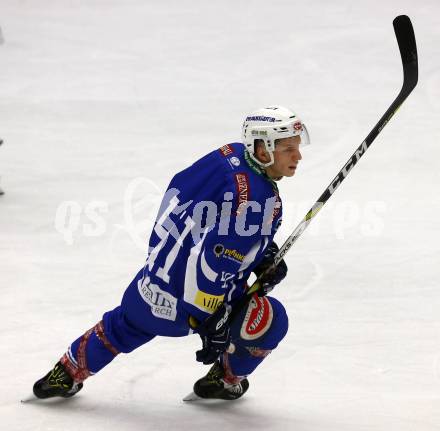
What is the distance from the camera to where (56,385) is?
12.5ft

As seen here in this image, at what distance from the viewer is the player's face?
3480mm

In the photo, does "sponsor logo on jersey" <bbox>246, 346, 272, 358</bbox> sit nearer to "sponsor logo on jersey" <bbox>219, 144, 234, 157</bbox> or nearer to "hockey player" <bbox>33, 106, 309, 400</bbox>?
"hockey player" <bbox>33, 106, 309, 400</bbox>

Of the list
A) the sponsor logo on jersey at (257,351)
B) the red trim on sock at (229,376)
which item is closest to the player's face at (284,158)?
the sponsor logo on jersey at (257,351)

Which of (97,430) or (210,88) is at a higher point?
(210,88)

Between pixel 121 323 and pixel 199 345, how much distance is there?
0.89 m

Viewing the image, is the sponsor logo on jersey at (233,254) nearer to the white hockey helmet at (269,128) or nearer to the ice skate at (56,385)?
the white hockey helmet at (269,128)

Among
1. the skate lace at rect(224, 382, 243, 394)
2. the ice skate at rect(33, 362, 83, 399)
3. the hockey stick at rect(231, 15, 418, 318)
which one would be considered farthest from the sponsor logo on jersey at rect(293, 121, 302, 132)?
the ice skate at rect(33, 362, 83, 399)

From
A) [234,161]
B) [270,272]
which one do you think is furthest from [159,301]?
[234,161]

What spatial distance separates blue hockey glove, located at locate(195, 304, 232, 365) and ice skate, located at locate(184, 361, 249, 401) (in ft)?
1.50

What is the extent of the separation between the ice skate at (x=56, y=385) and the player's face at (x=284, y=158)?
106cm

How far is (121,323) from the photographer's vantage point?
368 centimetres

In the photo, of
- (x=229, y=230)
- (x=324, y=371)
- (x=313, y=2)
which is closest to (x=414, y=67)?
(x=229, y=230)

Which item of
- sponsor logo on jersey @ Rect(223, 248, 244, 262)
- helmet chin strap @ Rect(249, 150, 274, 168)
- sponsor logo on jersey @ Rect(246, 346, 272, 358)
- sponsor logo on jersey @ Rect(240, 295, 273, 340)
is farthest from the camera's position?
sponsor logo on jersey @ Rect(246, 346, 272, 358)

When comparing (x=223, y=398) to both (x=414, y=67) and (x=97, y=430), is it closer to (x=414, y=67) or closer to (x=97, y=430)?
Result: (x=97, y=430)
